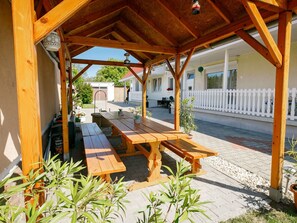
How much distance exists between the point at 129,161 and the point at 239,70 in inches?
300

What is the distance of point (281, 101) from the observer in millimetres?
2379

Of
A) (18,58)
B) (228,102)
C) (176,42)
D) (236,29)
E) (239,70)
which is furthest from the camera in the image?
(239,70)

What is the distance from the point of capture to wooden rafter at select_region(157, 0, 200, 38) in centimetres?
353

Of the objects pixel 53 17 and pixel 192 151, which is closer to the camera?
pixel 53 17

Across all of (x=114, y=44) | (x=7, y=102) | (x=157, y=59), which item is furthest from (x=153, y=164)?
(x=157, y=59)

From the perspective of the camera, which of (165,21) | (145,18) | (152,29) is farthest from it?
(152,29)

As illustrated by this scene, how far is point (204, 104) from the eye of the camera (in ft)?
30.4

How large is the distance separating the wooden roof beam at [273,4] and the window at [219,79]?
298 inches

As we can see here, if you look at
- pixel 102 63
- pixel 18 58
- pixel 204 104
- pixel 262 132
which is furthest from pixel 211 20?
pixel 204 104

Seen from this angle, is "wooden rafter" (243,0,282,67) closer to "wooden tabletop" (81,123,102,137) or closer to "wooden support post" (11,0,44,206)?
"wooden support post" (11,0,44,206)

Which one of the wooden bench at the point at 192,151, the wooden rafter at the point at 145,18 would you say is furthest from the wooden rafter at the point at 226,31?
the wooden bench at the point at 192,151

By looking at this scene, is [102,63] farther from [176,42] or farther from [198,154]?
[198,154]

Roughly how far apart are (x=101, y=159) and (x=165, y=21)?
10.9 feet

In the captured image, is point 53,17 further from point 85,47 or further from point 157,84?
point 157,84
